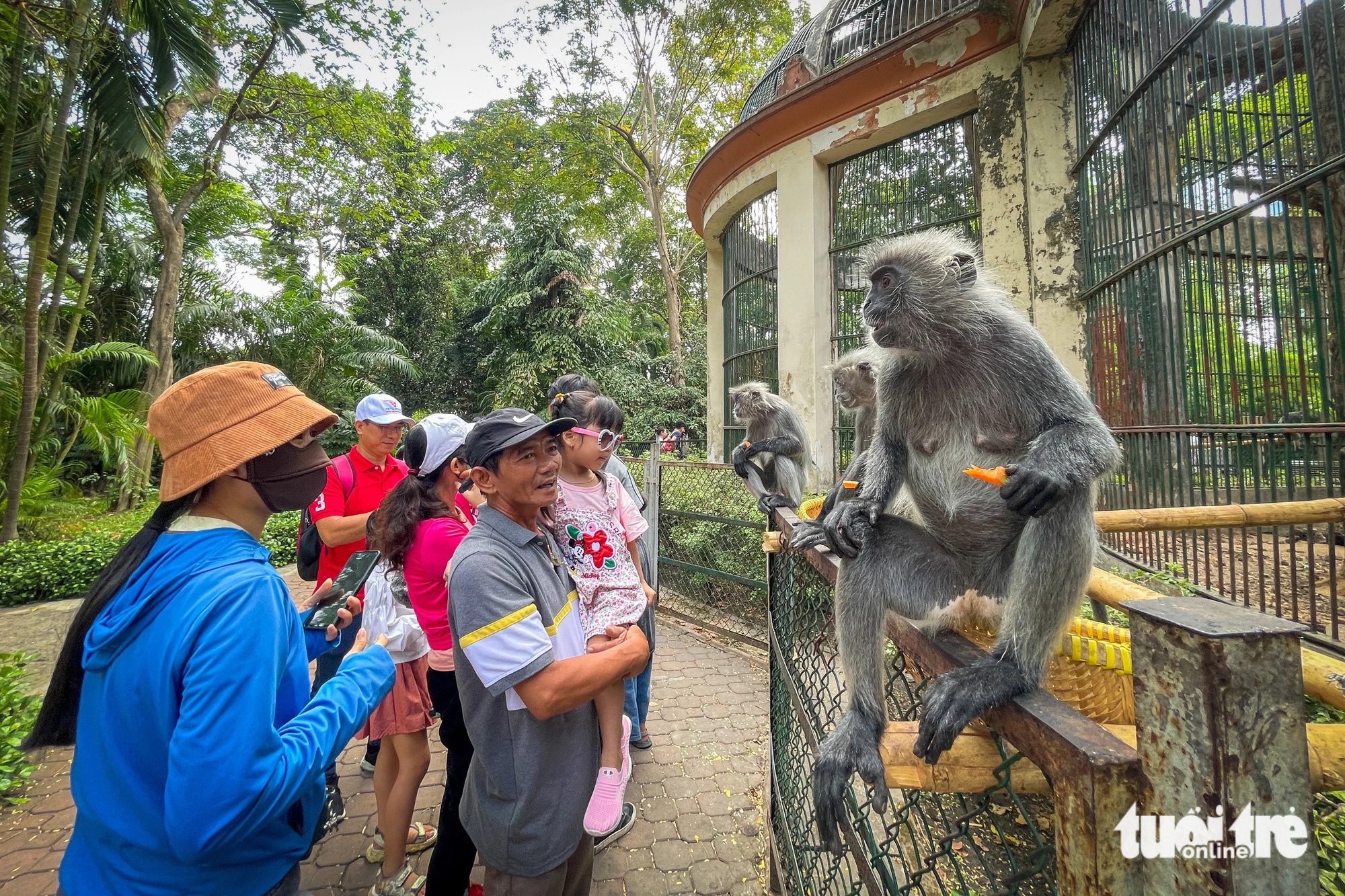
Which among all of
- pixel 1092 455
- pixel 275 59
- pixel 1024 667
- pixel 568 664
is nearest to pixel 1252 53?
pixel 1092 455

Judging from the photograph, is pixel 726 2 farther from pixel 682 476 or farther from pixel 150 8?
pixel 682 476

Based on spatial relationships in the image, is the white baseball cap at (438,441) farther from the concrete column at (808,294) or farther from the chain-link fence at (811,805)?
the concrete column at (808,294)

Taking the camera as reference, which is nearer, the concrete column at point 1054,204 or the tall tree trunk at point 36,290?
the concrete column at point 1054,204

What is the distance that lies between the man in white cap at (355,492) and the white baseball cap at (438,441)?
1.90ft

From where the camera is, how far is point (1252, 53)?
331 centimetres

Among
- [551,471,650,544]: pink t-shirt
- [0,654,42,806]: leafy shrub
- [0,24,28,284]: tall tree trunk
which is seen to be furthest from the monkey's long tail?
[0,24,28,284]: tall tree trunk

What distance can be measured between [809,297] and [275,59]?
41.3 ft

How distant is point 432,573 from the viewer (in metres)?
2.40

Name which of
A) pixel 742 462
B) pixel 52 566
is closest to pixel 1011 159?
pixel 742 462

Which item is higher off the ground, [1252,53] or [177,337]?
[177,337]

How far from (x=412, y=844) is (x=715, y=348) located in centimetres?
966

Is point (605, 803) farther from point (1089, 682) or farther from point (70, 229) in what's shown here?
point (70, 229)

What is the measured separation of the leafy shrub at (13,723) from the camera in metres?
3.29

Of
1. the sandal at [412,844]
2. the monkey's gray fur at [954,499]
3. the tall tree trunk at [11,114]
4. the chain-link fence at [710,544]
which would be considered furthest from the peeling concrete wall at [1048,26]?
the tall tree trunk at [11,114]
